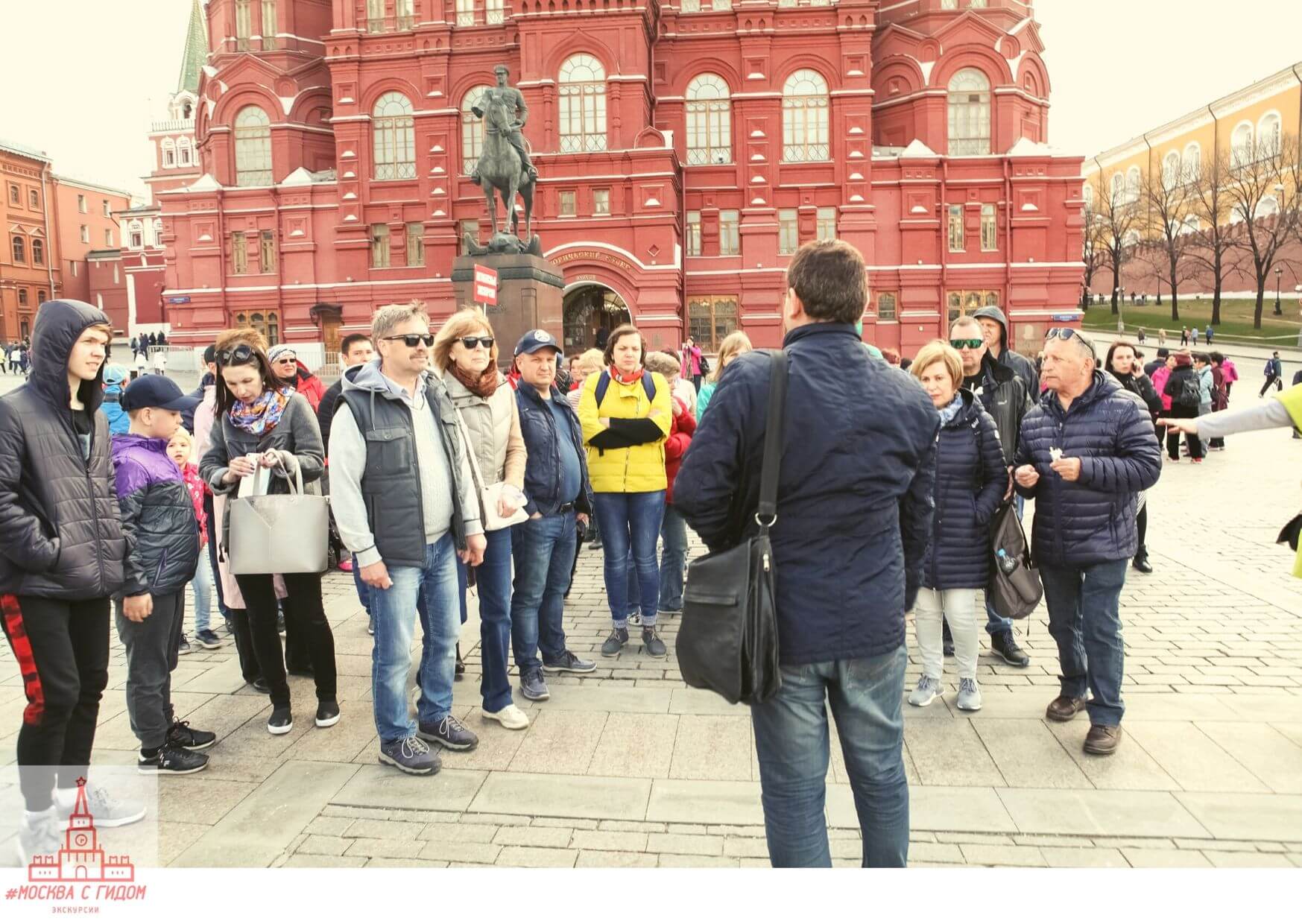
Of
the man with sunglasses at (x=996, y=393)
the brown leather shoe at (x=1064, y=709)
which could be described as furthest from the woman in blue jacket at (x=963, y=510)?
the man with sunglasses at (x=996, y=393)

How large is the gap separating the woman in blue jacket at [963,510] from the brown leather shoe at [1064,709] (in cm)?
37

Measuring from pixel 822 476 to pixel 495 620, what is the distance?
2652mm

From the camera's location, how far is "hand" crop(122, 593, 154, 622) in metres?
3.75

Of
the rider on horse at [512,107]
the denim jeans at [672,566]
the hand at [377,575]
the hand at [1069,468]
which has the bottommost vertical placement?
the denim jeans at [672,566]

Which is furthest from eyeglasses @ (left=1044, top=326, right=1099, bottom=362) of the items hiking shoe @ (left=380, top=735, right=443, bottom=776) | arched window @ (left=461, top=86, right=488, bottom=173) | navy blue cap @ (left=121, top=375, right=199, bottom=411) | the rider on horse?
arched window @ (left=461, top=86, right=488, bottom=173)

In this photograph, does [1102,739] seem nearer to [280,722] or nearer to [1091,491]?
[1091,491]

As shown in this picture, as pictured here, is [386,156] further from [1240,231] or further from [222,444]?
[1240,231]

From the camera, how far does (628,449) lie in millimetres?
5762

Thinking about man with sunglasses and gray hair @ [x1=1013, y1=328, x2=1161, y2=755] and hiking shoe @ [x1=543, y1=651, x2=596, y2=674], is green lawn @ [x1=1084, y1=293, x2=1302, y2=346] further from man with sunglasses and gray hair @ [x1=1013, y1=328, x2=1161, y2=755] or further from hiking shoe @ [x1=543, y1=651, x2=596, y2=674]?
hiking shoe @ [x1=543, y1=651, x2=596, y2=674]

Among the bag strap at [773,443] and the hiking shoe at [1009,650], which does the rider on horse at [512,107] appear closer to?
the hiking shoe at [1009,650]

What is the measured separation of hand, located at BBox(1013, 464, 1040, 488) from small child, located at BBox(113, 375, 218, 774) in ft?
13.5

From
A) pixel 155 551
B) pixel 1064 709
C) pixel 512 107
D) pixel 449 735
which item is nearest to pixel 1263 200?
pixel 512 107

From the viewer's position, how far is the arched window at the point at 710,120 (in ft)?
109

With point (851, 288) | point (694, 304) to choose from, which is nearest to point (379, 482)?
point (851, 288)
